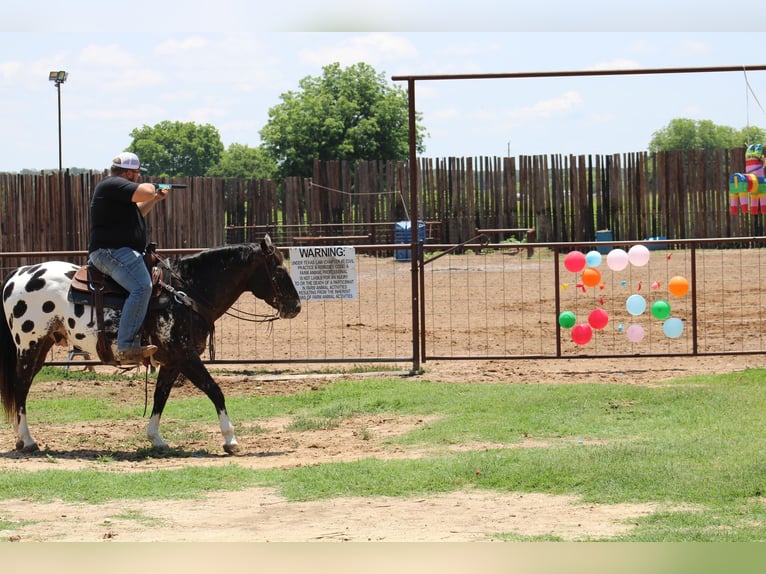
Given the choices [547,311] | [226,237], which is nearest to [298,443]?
[547,311]

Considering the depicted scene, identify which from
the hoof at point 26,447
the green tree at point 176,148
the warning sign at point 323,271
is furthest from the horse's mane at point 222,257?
the green tree at point 176,148

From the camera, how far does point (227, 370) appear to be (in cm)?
1487

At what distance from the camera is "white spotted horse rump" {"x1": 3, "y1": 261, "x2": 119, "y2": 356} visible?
400 inches

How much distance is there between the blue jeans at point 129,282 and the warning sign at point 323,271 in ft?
14.7

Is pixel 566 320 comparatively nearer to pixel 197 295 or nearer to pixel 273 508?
pixel 197 295

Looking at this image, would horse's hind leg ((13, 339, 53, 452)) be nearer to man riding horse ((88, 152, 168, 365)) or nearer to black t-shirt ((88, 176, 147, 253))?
man riding horse ((88, 152, 168, 365))

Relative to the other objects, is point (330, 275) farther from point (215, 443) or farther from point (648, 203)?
point (648, 203)

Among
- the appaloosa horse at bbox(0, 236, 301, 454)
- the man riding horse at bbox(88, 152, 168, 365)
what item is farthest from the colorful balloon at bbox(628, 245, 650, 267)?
the man riding horse at bbox(88, 152, 168, 365)

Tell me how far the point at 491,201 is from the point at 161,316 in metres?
24.6

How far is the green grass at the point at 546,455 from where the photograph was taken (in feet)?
24.6

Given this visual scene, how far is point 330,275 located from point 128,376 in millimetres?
2997

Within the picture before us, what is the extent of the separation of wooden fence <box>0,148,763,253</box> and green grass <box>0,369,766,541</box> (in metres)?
21.2

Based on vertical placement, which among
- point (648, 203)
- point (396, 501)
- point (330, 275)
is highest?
point (648, 203)

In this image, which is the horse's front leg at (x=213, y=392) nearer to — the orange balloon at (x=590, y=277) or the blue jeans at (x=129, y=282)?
the blue jeans at (x=129, y=282)
